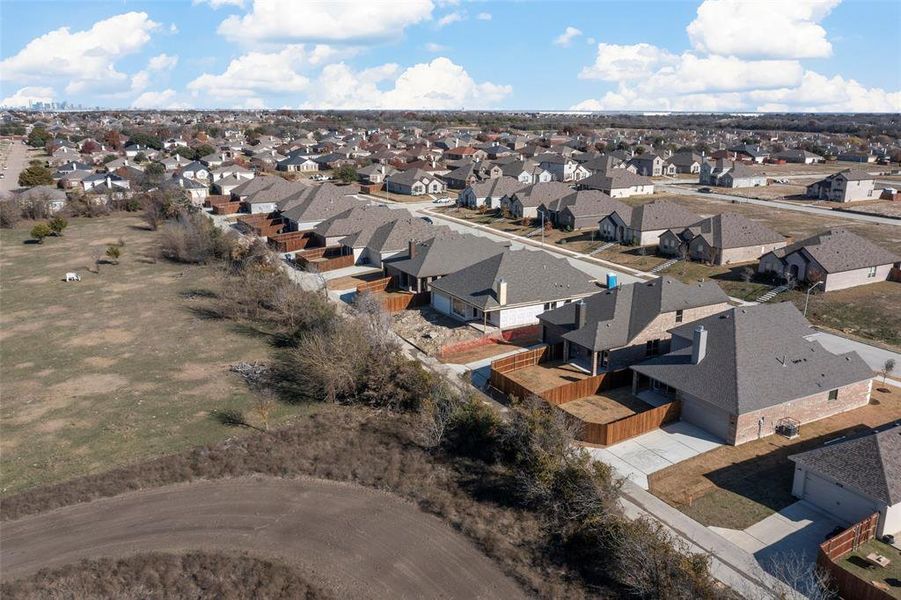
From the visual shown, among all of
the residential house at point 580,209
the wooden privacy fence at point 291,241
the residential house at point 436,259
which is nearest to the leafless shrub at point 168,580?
the residential house at point 436,259

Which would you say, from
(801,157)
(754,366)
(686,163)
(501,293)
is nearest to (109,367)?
(501,293)

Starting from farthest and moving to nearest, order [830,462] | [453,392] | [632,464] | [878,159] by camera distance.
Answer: [878,159] < [453,392] < [632,464] < [830,462]

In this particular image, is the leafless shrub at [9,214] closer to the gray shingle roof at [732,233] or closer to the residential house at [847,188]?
the gray shingle roof at [732,233]

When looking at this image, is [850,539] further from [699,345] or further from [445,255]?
[445,255]

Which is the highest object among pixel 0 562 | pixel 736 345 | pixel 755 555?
pixel 736 345

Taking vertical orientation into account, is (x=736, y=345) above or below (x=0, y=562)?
Answer: above

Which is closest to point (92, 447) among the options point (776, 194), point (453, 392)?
point (453, 392)

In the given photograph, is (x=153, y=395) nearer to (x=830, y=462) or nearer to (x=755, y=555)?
(x=755, y=555)
